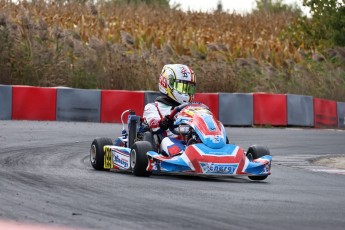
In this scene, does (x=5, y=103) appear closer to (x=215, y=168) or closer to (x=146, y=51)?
(x=146, y=51)

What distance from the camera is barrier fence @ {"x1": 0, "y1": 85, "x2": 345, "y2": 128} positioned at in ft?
65.9

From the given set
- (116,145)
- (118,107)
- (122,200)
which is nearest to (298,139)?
(118,107)

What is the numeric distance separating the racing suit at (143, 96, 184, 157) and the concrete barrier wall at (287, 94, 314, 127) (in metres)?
11.3

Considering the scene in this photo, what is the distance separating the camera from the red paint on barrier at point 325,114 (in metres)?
23.0

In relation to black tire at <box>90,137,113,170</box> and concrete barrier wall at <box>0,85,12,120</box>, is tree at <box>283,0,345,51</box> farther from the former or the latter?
black tire at <box>90,137,113,170</box>

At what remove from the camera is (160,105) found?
11227mm

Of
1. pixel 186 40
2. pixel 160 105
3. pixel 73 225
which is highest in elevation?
pixel 186 40

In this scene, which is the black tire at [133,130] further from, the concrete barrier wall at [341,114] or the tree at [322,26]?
the tree at [322,26]

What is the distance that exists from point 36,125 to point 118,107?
298 centimetres

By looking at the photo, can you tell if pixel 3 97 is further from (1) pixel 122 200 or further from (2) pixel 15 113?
(1) pixel 122 200

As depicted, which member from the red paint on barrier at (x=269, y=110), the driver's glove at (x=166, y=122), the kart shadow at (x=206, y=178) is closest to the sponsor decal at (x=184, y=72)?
the driver's glove at (x=166, y=122)

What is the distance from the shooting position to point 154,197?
26.1 ft

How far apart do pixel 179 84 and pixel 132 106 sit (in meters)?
9.95

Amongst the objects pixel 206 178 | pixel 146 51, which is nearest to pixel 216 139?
pixel 206 178
